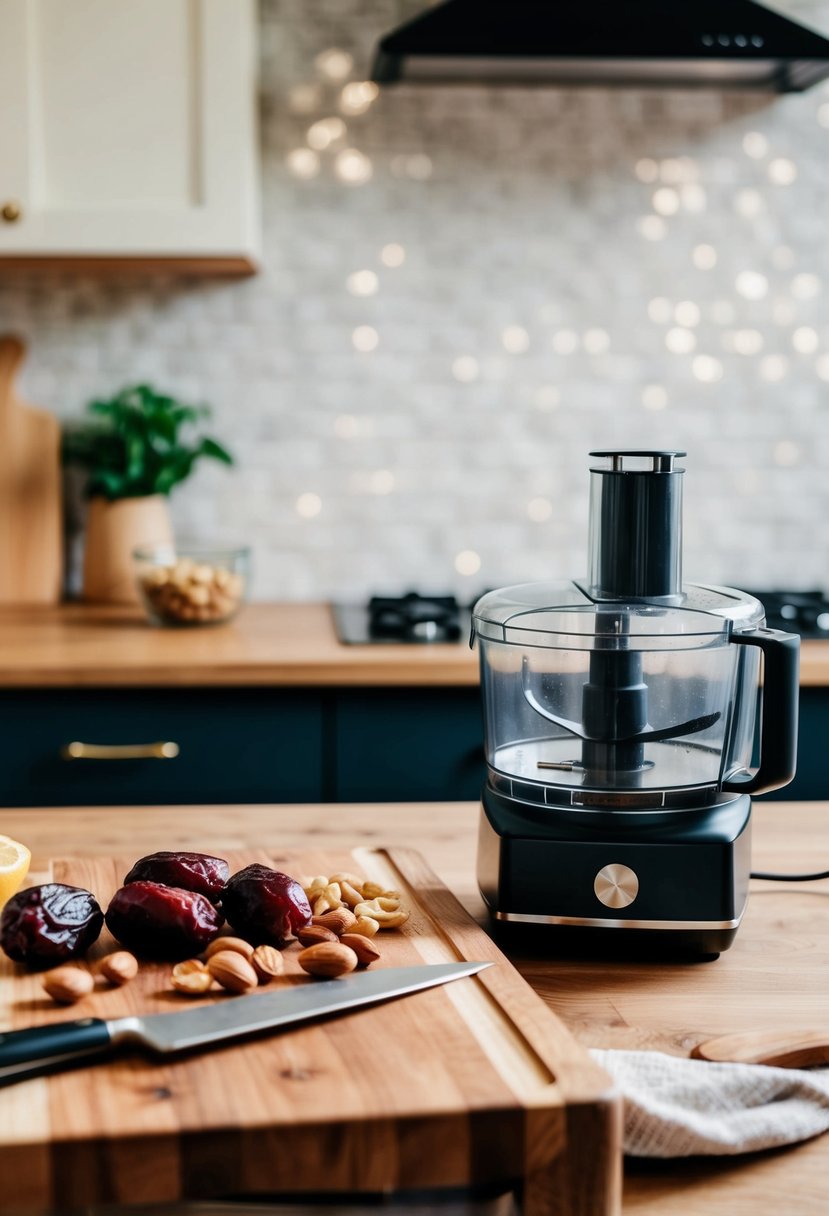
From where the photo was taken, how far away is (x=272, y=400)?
9.02 ft

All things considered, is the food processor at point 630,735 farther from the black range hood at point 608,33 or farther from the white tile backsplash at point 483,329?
the white tile backsplash at point 483,329

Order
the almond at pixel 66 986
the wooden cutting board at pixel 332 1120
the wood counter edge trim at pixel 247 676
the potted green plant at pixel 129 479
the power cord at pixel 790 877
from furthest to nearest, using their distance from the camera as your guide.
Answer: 1. the potted green plant at pixel 129 479
2. the wood counter edge trim at pixel 247 676
3. the power cord at pixel 790 877
4. the almond at pixel 66 986
5. the wooden cutting board at pixel 332 1120

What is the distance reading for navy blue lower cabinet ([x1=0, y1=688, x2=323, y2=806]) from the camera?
2.11 m

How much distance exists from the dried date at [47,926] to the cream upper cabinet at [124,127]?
5.50 feet

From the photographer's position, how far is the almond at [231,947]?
87 cm

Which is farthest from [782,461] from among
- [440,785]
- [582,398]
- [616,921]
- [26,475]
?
[616,921]

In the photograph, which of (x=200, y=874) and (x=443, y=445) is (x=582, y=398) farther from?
(x=200, y=874)

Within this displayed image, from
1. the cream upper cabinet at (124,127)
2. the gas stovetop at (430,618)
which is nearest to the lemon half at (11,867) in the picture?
the gas stovetop at (430,618)

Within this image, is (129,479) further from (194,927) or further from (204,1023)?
(204,1023)

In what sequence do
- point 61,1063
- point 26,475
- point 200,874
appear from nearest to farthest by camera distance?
Answer: point 61,1063 < point 200,874 < point 26,475

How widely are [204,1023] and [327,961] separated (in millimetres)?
118

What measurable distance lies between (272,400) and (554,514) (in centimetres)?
66

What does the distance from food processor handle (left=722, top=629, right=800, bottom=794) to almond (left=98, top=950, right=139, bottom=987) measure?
47 centimetres

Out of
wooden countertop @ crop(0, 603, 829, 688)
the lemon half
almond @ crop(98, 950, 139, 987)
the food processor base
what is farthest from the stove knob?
wooden countertop @ crop(0, 603, 829, 688)
